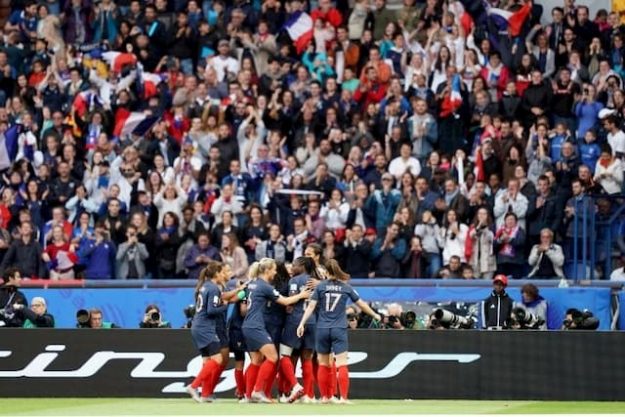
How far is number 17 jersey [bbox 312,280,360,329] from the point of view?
22.1m

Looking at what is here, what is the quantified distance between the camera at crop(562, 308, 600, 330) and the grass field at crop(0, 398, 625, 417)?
4.92 ft

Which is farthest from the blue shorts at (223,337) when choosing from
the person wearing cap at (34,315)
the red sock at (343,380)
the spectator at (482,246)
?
the spectator at (482,246)

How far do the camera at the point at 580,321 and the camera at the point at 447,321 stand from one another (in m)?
1.43

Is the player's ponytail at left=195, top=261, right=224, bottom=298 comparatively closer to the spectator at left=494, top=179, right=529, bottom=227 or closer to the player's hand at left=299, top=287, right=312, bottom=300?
the player's hand at left=299, top=287, right=312, bottom=300

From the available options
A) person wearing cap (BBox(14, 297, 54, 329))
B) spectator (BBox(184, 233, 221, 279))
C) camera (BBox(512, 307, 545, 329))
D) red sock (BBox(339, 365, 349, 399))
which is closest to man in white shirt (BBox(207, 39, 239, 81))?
spectator (BBox(184, 233, 221, 279))

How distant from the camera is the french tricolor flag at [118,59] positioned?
107 ft

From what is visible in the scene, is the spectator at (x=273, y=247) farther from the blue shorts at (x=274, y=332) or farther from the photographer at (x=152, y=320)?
the blue shorts at (x=274, y=332)

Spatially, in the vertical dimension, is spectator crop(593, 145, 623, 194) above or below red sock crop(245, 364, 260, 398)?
above

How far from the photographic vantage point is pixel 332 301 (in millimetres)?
22109

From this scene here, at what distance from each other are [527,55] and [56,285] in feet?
29.8

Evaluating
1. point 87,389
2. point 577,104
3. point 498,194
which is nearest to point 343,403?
point 87,389

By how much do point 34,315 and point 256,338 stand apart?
14.0ft

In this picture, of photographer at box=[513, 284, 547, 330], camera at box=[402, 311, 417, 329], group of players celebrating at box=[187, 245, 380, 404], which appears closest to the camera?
group of players celebrating at box=[187, 245, 380, 404]

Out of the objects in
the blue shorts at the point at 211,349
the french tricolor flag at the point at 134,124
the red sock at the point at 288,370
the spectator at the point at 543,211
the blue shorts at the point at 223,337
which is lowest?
the red sock at the point at 288,370
